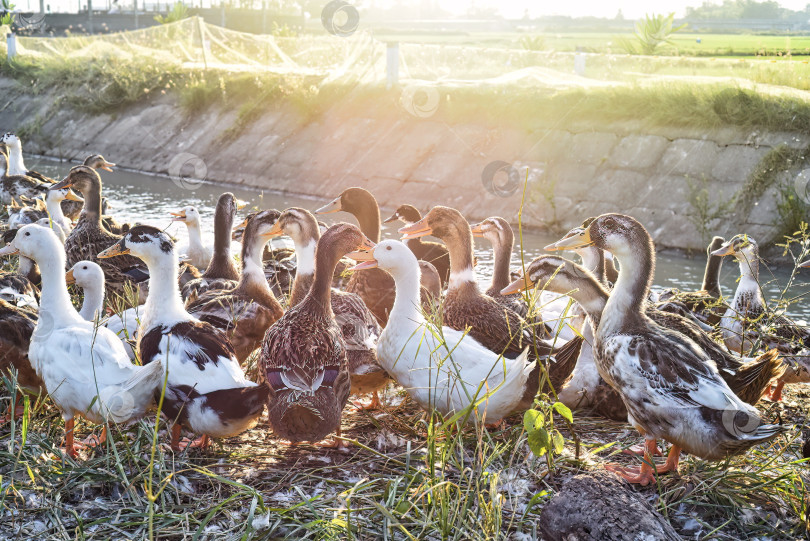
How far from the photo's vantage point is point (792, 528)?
4.01 metres

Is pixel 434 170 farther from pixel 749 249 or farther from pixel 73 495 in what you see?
pixel 73 495

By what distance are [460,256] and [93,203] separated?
4.17 metres

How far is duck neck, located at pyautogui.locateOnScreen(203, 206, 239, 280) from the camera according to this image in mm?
7051

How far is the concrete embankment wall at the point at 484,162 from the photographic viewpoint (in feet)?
41.4

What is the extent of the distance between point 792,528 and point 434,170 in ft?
38.2

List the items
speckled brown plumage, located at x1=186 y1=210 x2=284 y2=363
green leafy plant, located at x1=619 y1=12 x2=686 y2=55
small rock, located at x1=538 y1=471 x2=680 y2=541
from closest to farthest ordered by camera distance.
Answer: small rock, located at x1=538 y1=471 x2=680 y2=541
speckled brown plumage, located at x1=186 y1=210 x2=284 y2=363
green leafy plant, located at x1=619 y1=12 x2=686 y2=55

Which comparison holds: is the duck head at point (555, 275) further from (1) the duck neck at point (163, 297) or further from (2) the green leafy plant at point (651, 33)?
(2) the green leafy plant at point (651, 33)

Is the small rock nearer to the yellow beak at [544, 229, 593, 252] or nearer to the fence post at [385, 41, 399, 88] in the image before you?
the yellow beak at [544, 229, 593, 252]

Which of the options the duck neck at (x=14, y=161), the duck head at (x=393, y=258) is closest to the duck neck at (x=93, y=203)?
the duck head at (x=393, y=258)

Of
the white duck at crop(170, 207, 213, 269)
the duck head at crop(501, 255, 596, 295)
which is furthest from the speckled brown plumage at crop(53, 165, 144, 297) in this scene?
the duck head at crop(501, 255, 596, 295)

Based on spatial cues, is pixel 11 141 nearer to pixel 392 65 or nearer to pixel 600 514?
pixel 392 65

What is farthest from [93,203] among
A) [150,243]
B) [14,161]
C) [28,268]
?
[14,161]

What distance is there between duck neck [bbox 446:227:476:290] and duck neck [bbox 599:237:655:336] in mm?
1376

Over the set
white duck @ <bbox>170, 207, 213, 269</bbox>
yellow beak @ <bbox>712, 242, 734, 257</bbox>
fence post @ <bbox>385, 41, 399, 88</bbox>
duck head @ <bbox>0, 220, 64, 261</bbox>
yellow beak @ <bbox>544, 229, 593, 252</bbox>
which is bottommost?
white duck @ <bbox>170, 207, 213, 269</bbox>
